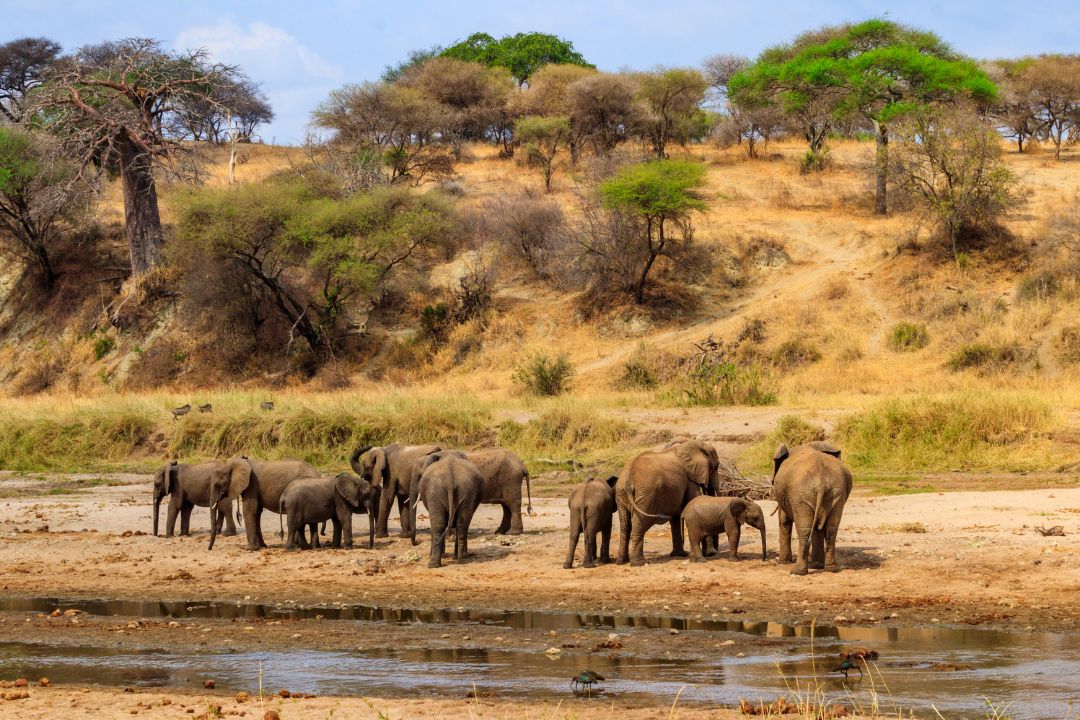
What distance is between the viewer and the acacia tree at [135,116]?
4034cm

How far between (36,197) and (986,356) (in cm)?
3000

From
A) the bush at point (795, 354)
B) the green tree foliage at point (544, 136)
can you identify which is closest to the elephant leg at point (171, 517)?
the bush at point (795, 354)

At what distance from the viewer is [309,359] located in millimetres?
39562

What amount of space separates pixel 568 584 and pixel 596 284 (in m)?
27.9

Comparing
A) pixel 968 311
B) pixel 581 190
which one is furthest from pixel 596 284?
pixel 968 311

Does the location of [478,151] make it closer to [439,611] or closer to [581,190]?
[581,190]

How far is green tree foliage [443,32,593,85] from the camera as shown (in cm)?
7406

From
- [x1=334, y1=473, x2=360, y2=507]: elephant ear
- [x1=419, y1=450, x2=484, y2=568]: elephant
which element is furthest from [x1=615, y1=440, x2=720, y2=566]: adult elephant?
[x1=334, y1=473, x2=360, y2=507]: elephant ear

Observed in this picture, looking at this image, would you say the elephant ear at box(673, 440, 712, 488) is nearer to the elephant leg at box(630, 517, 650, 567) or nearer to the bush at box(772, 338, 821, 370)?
the elephant leg at box(630, 517, 650, 567)

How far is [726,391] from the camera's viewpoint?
24.9 meters

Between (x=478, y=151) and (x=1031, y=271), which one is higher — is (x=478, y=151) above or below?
above

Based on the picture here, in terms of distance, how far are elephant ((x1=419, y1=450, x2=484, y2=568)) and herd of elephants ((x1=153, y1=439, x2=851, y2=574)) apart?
0.01 m

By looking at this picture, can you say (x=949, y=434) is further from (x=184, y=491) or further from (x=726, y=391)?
(x=184, y=491)

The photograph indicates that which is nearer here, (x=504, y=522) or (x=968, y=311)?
(x=504, y=522)
